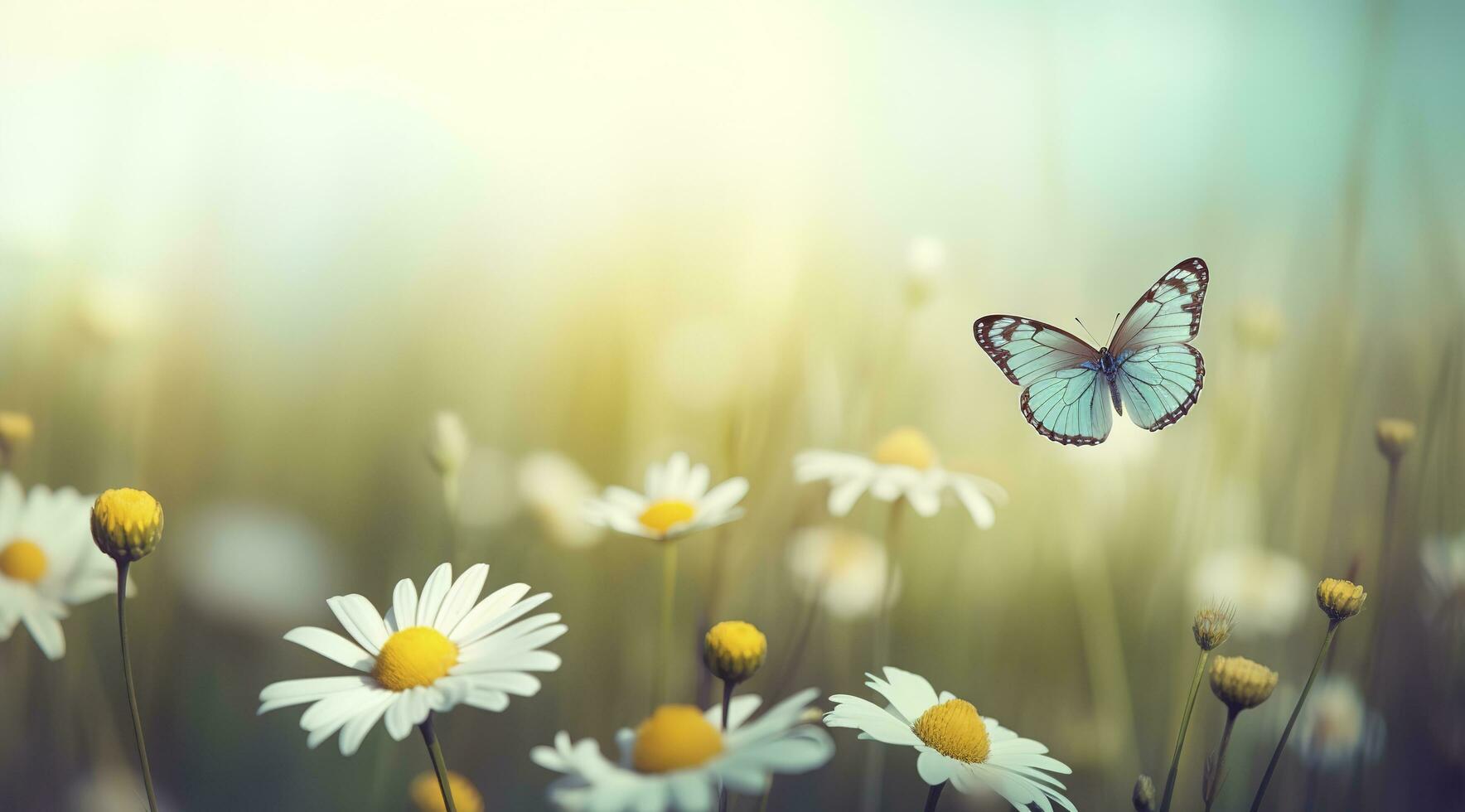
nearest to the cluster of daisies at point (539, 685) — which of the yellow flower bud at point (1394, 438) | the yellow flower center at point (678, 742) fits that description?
the yellow flower center at point (678, 742)

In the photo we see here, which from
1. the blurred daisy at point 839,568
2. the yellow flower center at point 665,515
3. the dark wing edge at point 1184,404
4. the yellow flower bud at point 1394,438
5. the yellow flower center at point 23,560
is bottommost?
the blurred daisy at point 839,568

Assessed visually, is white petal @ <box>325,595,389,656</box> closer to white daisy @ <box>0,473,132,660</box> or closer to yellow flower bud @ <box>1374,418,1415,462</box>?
white daisy @ <box>0,473,132,660</box>

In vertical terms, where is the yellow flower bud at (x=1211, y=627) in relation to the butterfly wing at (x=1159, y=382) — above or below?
below

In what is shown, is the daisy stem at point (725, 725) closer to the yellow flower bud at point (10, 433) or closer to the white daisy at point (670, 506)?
the white daisy at point (670, 506)

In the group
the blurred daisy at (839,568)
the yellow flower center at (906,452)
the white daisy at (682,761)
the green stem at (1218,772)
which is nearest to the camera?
the white daisy at (682,761)

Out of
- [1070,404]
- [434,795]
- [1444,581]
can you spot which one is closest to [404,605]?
[434,795]

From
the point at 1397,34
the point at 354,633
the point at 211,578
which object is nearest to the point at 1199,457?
the point at 1397,34

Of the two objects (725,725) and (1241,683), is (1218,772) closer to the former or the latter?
(1241,683)
